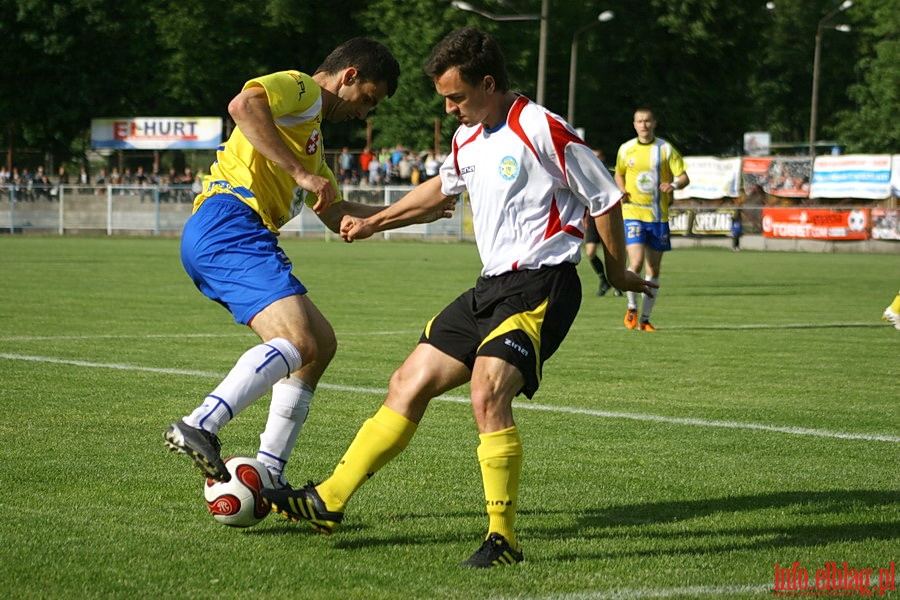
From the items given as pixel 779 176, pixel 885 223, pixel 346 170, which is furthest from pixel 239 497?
pixel 346 170

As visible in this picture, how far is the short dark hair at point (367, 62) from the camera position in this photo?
19.5ft

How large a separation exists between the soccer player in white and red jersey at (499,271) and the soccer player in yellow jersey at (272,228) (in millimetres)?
416

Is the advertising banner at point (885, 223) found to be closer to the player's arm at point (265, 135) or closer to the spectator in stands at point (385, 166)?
the spectator in stands at point (385, 166)

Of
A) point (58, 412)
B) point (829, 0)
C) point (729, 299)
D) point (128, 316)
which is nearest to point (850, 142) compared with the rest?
point (829, 0)

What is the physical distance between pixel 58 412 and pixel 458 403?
2482 millimetres

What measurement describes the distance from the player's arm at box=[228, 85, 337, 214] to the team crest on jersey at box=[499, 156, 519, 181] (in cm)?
81

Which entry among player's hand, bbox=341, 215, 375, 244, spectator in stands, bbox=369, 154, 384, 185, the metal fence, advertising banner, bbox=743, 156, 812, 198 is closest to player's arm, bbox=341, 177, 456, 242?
player's hand, bbox=341, 215, 375, 244

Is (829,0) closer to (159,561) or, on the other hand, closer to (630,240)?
(630,240)

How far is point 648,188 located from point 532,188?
10.5m

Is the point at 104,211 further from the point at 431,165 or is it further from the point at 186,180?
the point at 431,165

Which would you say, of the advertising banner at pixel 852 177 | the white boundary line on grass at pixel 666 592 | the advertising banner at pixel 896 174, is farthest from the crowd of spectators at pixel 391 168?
the white boundary line on grass at pixel 666 592

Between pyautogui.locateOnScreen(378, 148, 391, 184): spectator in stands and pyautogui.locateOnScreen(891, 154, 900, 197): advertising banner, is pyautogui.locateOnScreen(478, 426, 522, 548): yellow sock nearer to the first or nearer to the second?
pyautogui.locateOnScreen(891, 154, 900, 197): advertising banner

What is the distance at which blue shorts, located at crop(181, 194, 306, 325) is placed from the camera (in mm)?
5410

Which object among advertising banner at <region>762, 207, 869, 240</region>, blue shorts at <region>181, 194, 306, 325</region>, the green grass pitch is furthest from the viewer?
advertising banner at <region>762, 207, 869, 240</region>
